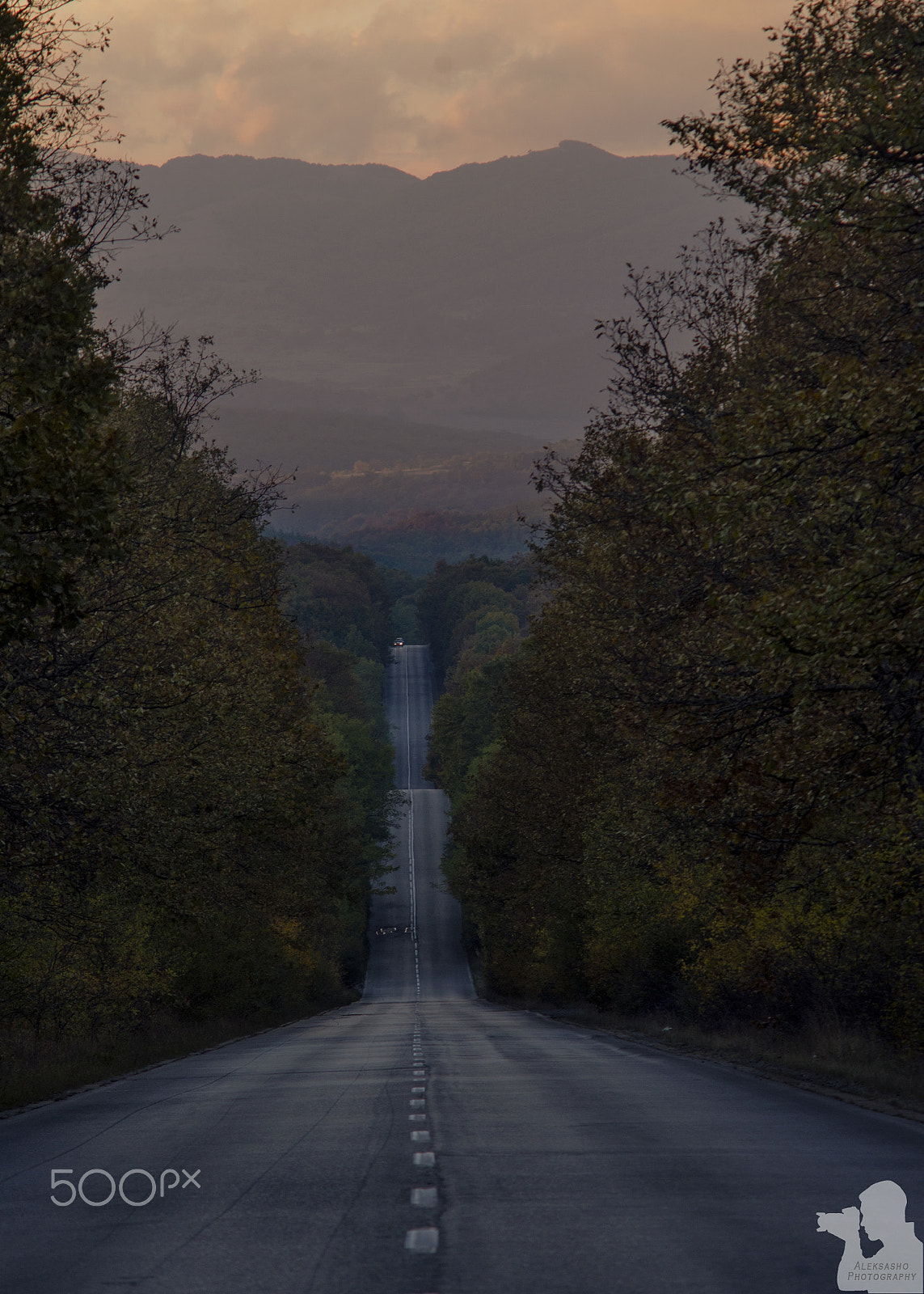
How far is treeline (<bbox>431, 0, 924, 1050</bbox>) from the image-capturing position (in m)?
12.1

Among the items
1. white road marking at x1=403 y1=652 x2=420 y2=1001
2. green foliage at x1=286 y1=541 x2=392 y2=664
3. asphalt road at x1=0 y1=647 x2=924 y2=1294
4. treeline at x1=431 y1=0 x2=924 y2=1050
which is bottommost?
white road marking at x1=403 y1=652 x2=420 y2=1001

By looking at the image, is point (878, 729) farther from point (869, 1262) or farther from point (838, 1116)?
point (869, 1262)

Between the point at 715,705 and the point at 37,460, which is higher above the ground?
the point at 37,460

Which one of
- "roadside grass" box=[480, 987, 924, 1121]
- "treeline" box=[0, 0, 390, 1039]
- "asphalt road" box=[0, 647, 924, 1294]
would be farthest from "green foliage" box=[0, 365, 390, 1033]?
"roadside grass" box=[480, 987, 924, 1121]

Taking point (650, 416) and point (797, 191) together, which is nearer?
point (797, 191)

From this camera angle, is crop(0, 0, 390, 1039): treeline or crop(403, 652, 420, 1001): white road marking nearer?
crop(0, 0, 390, 1039): treeline

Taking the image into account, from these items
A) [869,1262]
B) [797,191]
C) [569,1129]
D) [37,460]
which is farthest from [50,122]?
[869,1262]

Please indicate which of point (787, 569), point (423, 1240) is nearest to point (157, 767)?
point (787, 569)

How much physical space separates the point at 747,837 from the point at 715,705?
237 cm

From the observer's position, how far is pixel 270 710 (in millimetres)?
30234

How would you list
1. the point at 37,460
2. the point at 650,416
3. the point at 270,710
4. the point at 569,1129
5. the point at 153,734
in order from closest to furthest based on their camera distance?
the point at 37,460 < the point at 569,1129 < the point at 153,734 < the point at 650,416 < the point at 270,710

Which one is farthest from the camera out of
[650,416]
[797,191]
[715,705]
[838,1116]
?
[650,416]

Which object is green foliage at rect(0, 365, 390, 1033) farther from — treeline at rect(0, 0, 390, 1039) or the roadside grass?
the roadside grass

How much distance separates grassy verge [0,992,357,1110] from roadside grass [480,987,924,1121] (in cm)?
1107
